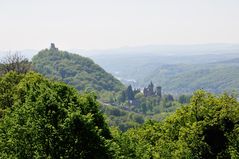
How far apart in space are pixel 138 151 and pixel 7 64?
5725cm

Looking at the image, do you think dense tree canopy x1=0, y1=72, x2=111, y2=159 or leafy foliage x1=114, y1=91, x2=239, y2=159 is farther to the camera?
leafy foliage x1=114, y1=91, x2=239, y2=159

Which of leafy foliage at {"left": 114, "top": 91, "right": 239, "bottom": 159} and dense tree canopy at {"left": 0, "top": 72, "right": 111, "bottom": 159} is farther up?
dense tree canopy at {"left": 0, "top": 72, "right": 111, "bottom": 159}

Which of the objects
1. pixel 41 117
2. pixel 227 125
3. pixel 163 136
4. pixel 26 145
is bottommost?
pixel 163 136

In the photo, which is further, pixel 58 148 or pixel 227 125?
pixel 227 125

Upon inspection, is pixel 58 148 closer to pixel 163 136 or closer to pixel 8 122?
pixel 8 122

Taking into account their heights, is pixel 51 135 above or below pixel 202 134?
above

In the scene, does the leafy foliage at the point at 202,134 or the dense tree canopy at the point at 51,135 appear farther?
the leafy foliage at the point at 202,134

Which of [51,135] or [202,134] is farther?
[202,134]

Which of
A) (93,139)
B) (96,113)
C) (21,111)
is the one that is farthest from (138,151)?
(21,111)

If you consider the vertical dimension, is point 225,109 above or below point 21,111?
below

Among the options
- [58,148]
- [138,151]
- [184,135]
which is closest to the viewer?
[58,148]

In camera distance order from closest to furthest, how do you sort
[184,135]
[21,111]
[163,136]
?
[21,111] → [184,135] → [163,136]

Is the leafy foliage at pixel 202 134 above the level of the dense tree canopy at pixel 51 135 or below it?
below

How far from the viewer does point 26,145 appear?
31.6 m
